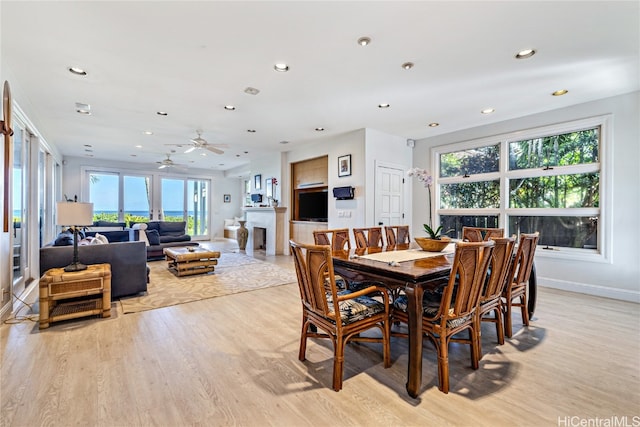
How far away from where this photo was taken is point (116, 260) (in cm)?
368

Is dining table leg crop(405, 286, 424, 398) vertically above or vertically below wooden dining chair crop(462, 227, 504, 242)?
below

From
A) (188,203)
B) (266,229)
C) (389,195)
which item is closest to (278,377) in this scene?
(389,195)

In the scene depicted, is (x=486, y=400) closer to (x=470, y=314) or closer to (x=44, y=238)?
(x=470, y=314)

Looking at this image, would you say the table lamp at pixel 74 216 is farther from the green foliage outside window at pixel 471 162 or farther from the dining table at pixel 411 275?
the green foliage outside window at pixel 471 162

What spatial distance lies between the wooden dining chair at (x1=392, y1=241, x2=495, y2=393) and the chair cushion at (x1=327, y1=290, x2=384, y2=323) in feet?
1.12

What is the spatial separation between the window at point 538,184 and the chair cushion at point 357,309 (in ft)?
12.8

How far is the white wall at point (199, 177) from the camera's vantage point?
28.3ft

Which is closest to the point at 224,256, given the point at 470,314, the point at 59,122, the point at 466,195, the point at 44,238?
the point at 44,238

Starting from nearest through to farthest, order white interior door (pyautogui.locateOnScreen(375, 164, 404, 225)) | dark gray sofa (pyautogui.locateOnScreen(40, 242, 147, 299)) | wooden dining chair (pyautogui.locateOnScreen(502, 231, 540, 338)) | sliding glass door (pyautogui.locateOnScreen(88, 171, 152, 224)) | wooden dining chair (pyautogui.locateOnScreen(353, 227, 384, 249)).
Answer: wooden dining chair (pyautogui.locateOnScreen(502, 231, 540, 338)), dark gray sofa (pyautogui.locateOnScreen(40, 242, 147, 299)), wooden dining chair (pyautogui.locateOnScreen(353, 227, 384, 249)), white interior door (pyautogui.locateOnScreen(375, 164, 404, 225)), sliding glass door (pyautogui.locateOnScreen(88, 171, 152, 224))

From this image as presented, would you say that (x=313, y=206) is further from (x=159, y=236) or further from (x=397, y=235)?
(x=159, y=236)

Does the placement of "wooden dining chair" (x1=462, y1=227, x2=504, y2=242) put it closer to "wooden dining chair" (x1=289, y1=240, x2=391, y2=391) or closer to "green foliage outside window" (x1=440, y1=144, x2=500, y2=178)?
"green foliage outside window" (x1=440, y1=144, x2=500, y2=178)

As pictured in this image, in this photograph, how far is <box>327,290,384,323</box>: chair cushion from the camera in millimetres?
2022

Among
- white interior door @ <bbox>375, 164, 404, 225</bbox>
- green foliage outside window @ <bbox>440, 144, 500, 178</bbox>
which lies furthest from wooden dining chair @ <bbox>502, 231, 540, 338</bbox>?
white interior door @ <bbox>375, 164, 404, 225</bbox>

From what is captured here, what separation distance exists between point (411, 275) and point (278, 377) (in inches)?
46.4
